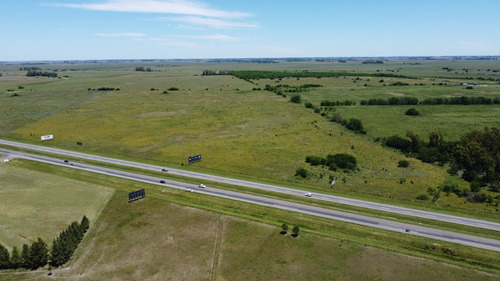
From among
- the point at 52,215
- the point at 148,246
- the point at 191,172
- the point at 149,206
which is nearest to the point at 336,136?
the point at 191,172

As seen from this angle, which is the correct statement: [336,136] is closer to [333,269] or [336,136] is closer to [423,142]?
[423,142]

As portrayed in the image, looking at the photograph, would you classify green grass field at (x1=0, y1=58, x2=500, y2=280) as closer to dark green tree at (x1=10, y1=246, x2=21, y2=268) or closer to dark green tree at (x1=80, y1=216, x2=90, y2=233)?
dark green tree at (x1=80, y1=216, x2=90, y2=233)

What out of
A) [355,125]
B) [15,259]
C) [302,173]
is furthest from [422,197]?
[15,259]

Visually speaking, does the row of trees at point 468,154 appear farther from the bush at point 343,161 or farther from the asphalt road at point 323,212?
the asphalt road at point 323,212

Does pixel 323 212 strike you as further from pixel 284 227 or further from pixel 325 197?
pixel 284 227

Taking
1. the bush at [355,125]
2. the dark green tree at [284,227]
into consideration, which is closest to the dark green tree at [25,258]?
the dark green tree at [284,227]
